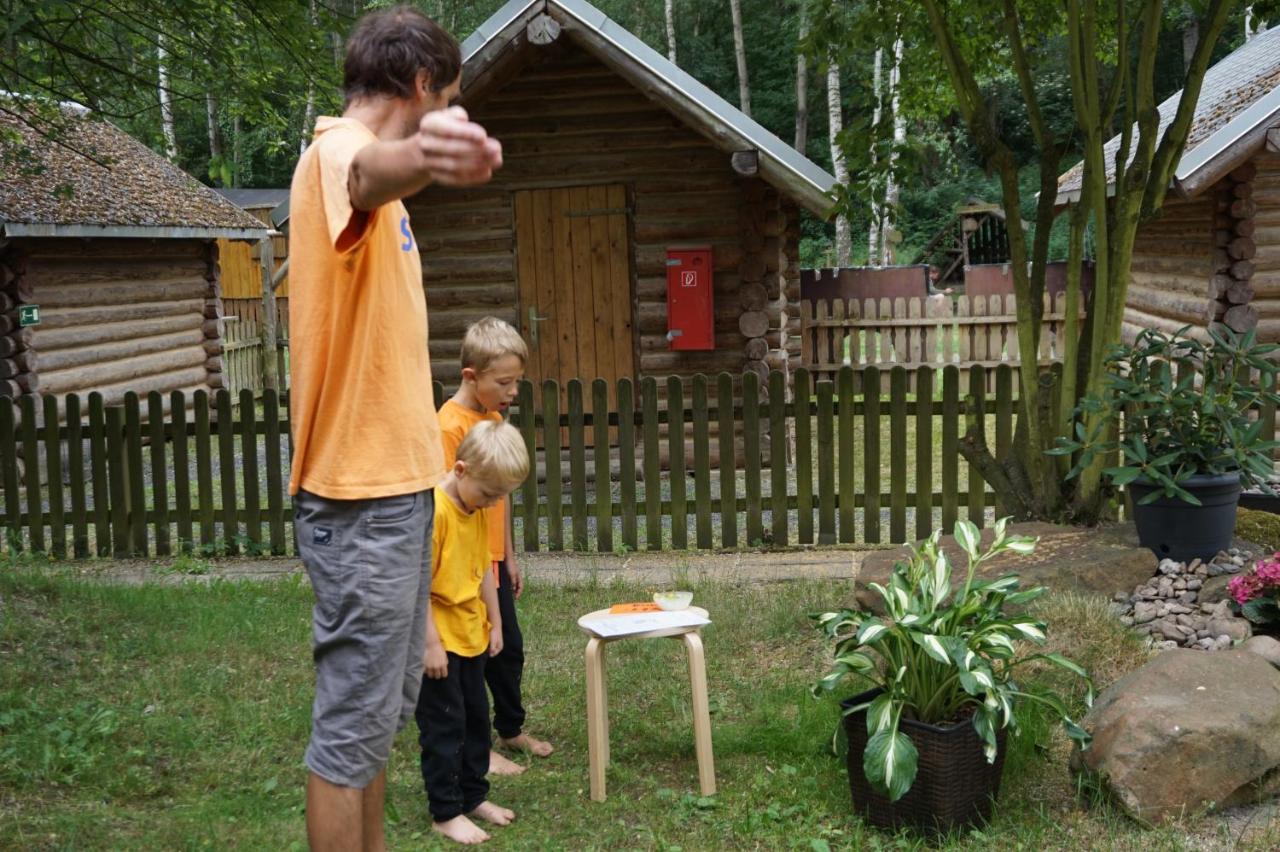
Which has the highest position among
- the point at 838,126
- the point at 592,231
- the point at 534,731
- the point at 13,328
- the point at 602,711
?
the point at 838,126

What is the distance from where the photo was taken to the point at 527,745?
5.14 m

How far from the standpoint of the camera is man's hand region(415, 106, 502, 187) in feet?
7.42

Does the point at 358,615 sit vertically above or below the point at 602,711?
above

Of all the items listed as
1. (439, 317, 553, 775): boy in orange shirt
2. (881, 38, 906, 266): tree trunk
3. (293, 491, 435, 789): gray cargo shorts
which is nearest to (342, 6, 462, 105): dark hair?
(293, 491, 435, 789): gray cargo shorts

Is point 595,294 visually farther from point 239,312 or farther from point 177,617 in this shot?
point 239,312

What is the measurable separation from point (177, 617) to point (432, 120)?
5462 mm

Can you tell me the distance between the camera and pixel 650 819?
4512mm

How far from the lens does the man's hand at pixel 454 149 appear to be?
7.42 ft

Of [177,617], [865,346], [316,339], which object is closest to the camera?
[316,339]

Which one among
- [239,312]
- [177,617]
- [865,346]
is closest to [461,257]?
[177,617]

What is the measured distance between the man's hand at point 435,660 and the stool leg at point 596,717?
0.73 meters

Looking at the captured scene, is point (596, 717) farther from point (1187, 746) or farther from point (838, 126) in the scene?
point (838, 126)

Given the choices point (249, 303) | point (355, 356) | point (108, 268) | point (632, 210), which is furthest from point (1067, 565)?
point (249, 303)

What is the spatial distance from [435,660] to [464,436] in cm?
77
